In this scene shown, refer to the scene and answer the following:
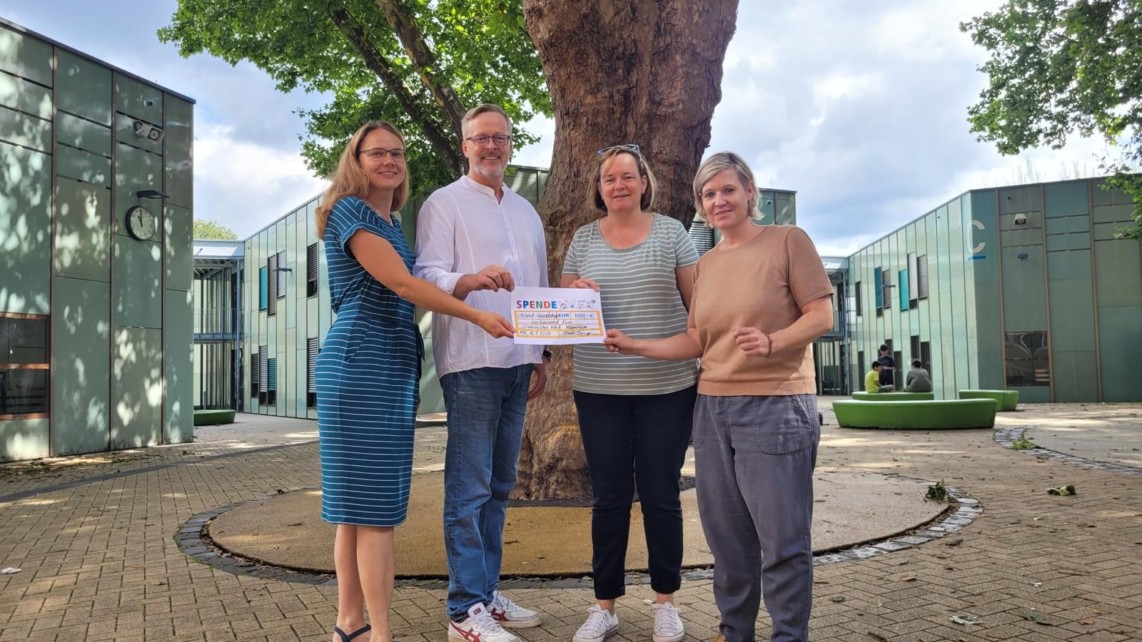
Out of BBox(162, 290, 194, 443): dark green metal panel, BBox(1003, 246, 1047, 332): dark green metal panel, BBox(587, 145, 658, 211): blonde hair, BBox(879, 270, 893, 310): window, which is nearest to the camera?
BBox(587, 145, 658, 211): blonde hair

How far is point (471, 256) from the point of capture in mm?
3307

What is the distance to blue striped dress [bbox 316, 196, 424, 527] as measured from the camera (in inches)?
112

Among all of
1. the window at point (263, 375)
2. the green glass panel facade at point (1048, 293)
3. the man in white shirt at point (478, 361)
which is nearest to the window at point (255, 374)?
the window at point (263, 375)

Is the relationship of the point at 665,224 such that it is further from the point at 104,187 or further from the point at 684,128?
the point at 104,187

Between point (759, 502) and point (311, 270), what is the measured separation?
24.8 metres

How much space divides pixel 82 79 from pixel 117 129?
1.01m

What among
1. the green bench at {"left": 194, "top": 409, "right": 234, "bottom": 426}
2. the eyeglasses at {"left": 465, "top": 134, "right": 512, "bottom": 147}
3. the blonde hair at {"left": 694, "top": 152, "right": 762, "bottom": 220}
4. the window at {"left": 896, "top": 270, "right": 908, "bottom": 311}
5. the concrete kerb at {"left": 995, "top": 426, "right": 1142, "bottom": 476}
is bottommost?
the green bench at {"left": 194, "top": 409, "right": 234, "bottom": 426}

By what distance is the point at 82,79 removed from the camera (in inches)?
558

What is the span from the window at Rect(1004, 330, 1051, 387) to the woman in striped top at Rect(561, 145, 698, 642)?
1108 inches

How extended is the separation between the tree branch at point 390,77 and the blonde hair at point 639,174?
9.94 metres

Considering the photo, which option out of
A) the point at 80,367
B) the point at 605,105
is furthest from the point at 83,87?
the point at 605,105

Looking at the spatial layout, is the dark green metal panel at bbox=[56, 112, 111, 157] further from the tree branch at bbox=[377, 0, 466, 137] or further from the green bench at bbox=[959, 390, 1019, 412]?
the green bench at bbox=[959, 390, 1019, 412]

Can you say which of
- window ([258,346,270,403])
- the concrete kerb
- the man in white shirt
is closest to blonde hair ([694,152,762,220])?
the man in white shirt

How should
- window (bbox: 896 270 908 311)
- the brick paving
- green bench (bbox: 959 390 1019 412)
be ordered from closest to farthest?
the brick paving → green bench (bbox: 959 390 1019 412) → window (bbox: 896 270 908 311)
